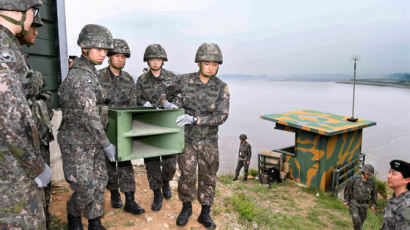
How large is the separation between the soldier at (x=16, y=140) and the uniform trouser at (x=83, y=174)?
94 centimetres

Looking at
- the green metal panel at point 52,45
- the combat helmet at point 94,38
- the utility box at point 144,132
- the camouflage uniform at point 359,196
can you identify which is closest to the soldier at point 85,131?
the combat helmet at point 94,38

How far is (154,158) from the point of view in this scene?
190 inches

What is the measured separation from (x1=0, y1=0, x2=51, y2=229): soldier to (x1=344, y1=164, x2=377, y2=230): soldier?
6184 millimetres

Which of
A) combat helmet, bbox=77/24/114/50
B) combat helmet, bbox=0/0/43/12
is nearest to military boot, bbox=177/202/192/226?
combat helmet, bbox=77/24/114/50

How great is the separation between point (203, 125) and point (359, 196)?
4.31 metres

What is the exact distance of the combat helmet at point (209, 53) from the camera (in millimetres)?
4227

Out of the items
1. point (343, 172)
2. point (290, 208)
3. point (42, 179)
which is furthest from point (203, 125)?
point (343, 172)

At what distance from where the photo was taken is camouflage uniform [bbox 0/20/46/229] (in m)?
2.14

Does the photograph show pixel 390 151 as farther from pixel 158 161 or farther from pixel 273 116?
pixel 158 161

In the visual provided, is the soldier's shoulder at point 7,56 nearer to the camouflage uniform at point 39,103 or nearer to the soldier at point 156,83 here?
the camouflage uniform at point 39,103

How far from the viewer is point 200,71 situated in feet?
14.7

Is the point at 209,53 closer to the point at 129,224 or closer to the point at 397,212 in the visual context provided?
the point at 129,224

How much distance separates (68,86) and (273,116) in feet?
30.8

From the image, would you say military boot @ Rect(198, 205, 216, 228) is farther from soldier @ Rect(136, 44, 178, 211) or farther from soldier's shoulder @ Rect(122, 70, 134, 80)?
soldier's shoulder @ Rect(122, 70, 134, 80)
